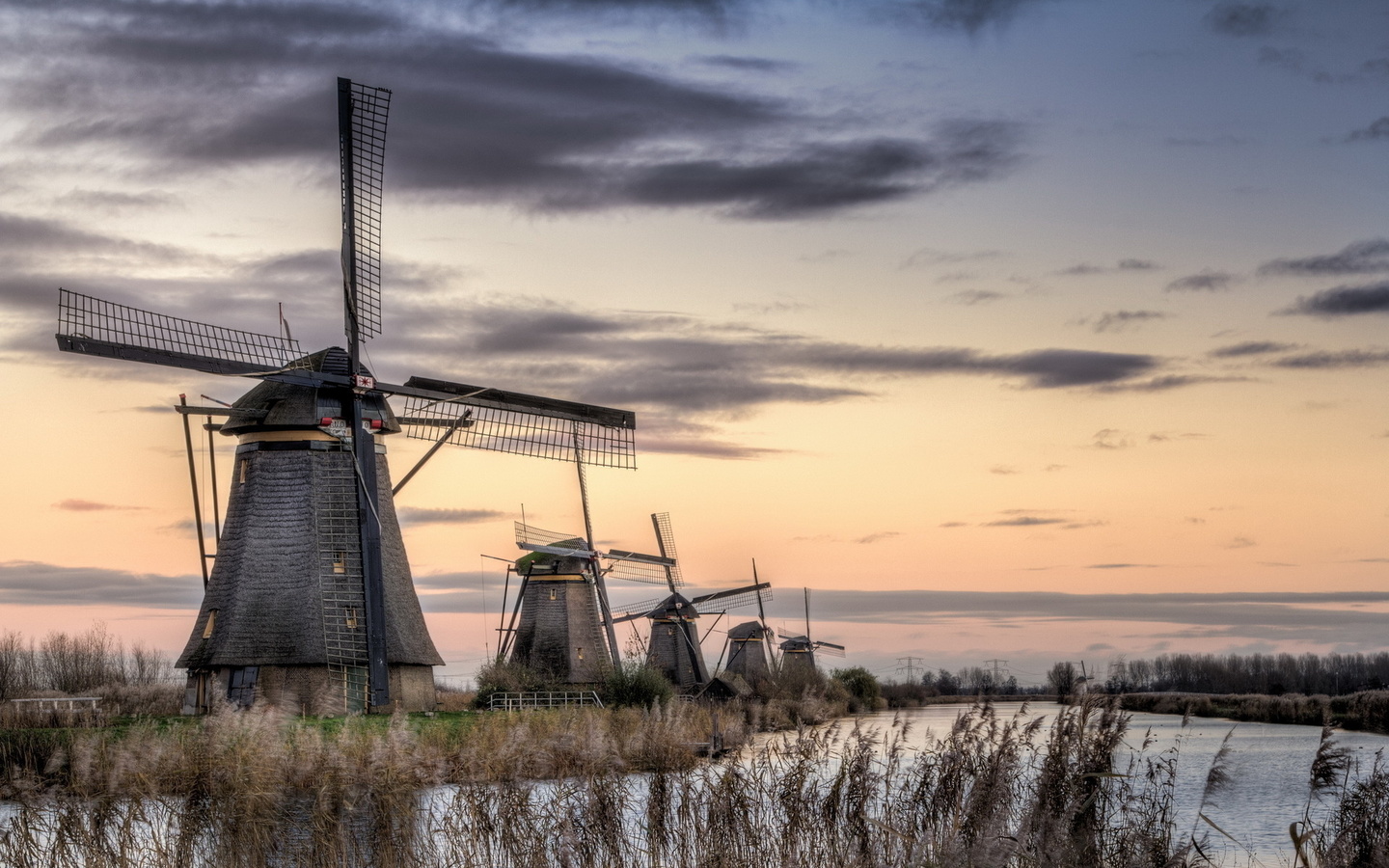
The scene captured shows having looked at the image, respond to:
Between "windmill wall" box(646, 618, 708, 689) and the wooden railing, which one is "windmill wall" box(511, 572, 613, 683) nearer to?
the wooden railing

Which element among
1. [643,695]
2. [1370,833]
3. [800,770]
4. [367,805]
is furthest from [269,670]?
[1370,833]

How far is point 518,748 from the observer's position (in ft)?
32.1

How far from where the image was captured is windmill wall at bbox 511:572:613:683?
123ft

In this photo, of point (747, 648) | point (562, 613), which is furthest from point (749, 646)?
point (562, 613)

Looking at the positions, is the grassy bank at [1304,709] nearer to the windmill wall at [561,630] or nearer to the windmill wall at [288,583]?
the windmill wall at [561,630]

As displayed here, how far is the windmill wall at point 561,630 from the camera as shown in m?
37.6

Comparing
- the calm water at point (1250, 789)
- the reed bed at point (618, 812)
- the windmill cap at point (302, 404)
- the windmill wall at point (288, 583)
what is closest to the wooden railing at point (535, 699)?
the windmill wall at point (288, 583)

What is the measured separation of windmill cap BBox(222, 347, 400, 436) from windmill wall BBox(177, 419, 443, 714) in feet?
0.84

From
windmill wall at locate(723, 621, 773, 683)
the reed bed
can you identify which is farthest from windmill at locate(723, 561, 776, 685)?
the reed bed

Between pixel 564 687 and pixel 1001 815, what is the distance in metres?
28.3

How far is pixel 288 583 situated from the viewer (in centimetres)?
2425

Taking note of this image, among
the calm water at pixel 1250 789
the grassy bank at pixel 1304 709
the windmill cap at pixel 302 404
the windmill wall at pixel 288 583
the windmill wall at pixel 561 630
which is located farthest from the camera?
the grassy bank at pixel 1304 709

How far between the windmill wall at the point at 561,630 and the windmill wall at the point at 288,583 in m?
13.2

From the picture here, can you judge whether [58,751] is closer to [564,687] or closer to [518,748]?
[518,748]
